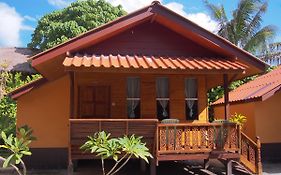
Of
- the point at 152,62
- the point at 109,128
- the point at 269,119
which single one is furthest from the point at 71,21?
the point at 109,128

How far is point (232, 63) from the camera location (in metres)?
13.0

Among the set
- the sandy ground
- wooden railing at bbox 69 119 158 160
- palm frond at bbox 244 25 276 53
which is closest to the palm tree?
palm frond at bbox 244 25 276 53

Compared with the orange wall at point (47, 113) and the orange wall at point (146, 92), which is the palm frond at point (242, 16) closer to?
the orange wall at point (146, 92)

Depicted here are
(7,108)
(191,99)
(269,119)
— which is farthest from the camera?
(7,108)

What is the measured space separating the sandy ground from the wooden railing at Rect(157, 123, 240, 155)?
7.12 feet

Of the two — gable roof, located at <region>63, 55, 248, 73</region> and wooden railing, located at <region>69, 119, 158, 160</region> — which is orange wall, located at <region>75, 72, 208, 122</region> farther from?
wooden railing, located at <region>69, 119, 158, 160</region>

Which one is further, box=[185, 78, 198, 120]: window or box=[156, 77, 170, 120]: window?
box=[185, 78, 198, 120]: window

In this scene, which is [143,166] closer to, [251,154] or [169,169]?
[169,169]

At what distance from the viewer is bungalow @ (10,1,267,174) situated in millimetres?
11414

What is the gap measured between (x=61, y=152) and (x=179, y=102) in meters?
5.07

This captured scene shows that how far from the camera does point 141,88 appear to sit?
547 inches

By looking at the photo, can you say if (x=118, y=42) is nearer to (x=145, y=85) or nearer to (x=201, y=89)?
(x=145, y=85)

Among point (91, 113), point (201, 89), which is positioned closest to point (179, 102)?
point (201, 89)

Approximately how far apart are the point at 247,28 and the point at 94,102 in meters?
17.6
